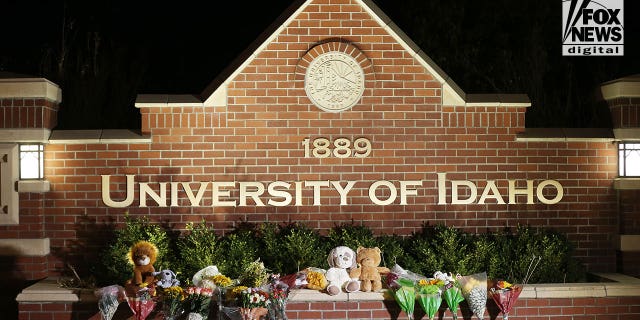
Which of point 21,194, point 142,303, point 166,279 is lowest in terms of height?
point 142,303

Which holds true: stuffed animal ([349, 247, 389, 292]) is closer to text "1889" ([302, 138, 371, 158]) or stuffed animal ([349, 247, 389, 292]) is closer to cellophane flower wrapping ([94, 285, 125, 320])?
text "1889" ([302, 138, 371, 158])

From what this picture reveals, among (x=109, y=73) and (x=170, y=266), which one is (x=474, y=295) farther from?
(x=109, y=73)

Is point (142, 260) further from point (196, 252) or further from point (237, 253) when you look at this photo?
point (237, 253)

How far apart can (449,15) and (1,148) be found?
15.2m

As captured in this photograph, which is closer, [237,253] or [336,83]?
[237,253]

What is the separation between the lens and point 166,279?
8656 mm

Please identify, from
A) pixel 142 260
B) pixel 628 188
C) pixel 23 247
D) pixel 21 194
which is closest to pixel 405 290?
pixel 142 260

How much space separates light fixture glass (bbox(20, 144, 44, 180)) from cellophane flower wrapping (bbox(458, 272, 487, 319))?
5.43 metres

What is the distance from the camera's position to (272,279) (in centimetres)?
874

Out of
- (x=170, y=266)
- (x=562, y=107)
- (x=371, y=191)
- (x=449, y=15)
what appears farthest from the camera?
(x=449, y=15)

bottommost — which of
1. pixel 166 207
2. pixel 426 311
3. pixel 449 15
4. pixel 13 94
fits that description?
pixel 426 311

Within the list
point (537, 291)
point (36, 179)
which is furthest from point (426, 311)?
point (36, 179)

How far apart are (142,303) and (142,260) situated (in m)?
0.61

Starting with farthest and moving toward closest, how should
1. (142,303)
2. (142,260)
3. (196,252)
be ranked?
(196,252)
(142,260)
(142,303)
